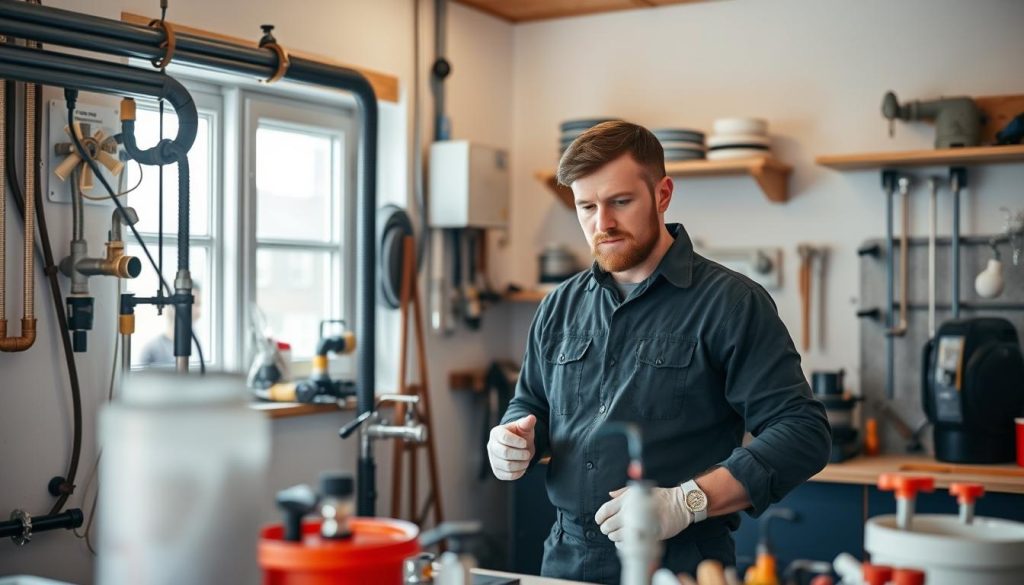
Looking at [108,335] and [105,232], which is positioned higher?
[105,232]

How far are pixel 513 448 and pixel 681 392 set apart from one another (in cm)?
38

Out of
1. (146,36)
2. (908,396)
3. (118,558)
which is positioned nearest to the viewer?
(118,558)

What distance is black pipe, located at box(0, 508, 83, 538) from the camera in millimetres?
3029

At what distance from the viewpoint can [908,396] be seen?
4.31m

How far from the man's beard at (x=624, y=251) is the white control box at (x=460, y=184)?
Result: 6.52 feet

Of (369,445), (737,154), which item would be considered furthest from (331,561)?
(737,154)

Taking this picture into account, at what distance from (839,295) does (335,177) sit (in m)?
1.92

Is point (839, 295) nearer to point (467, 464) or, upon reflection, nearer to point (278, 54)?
point (467, 464)

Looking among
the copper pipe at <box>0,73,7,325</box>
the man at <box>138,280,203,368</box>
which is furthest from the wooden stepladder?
the copper pipe at <box>0,73,7,325</box>

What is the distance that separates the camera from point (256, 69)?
3434 millimetres

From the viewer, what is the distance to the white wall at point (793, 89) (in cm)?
420

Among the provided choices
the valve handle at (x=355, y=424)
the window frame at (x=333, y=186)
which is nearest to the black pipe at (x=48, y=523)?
the valve handle at (x=355, y=424)

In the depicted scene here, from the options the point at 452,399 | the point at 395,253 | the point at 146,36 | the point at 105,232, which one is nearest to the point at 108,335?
the point at 105,232

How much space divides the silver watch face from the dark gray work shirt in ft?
0.28
